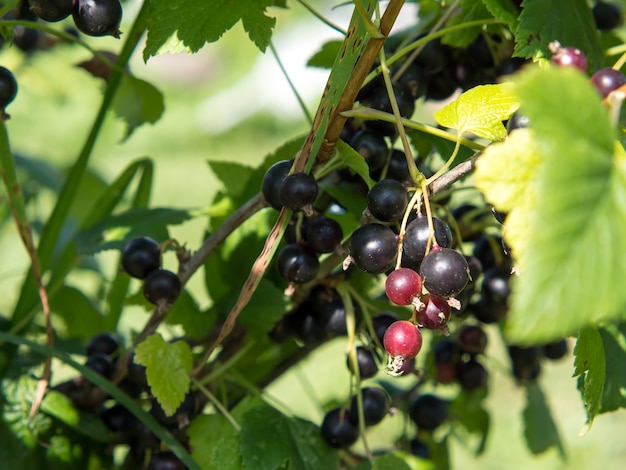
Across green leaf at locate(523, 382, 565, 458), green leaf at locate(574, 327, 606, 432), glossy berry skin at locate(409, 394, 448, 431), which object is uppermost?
green leaf at locate(574, 327, 606, 432)

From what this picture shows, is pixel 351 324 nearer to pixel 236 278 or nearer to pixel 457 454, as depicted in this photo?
pixel 236 278

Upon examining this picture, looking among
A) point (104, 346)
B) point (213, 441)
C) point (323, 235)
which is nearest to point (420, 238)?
point (323, 235)

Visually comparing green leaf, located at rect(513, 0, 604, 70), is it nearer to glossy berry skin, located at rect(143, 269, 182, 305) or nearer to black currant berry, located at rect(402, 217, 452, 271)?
black currant berry, located at rect(402, 217, 452, 271)

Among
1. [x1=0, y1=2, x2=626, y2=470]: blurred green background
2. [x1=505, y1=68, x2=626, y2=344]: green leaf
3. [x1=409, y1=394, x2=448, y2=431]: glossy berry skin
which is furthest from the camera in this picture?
[x1=0, y1=2, x2=626, y2=470]: blurred green background

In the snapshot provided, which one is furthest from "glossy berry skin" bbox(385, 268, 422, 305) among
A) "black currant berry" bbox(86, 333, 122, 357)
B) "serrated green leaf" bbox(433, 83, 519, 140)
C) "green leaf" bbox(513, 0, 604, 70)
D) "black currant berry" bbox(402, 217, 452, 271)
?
"black currant berry" bbox(86, 333, 122, 357)

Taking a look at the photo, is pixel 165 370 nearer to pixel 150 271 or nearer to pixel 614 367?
pixel 150 271
